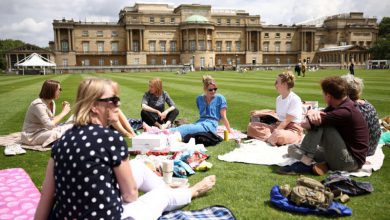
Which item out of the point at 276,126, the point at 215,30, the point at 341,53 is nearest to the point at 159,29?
the point at 215,30

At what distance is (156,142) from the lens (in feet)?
24.2

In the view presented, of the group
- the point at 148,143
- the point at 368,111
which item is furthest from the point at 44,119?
the point at 368,111

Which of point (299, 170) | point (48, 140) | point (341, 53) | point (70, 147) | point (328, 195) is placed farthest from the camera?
point (341, 53)

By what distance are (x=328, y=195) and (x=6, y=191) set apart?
4.67 m

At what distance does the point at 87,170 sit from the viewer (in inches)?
109

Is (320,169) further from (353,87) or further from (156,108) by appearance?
(156,108)

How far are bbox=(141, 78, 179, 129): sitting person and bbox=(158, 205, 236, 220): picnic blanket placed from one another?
5.55 m

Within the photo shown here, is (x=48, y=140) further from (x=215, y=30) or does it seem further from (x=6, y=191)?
(x=215, y=30)

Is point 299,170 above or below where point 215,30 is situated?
below

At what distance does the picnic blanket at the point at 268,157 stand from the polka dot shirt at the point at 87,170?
13.5 ft

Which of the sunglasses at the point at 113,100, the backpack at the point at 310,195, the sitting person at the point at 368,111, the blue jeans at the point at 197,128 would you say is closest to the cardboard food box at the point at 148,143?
the blue jeans at the point at 197,128

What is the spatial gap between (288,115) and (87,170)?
19.4 ft

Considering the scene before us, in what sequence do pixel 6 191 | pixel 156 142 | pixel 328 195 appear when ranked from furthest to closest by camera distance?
pixel 156 142, pixel 6 191, pixel 328 195

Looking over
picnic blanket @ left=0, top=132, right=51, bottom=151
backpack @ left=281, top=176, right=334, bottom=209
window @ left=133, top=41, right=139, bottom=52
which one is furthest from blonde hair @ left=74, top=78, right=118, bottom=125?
window @ left=133, top=41, right=139, bottom=52
